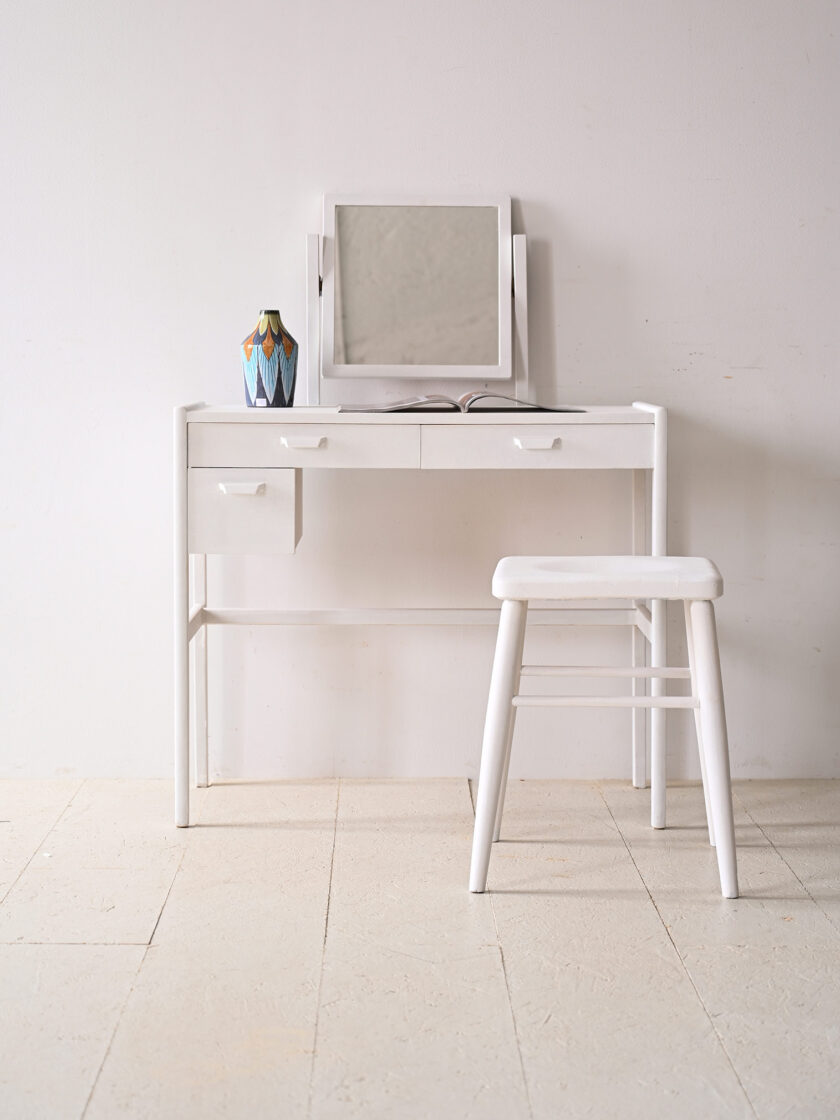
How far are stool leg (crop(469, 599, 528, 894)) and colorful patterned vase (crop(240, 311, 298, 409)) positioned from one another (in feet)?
2.45

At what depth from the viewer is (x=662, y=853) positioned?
2.31m

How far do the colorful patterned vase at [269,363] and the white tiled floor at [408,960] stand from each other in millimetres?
900

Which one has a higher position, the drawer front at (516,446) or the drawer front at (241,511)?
the drawer front at (516,446)

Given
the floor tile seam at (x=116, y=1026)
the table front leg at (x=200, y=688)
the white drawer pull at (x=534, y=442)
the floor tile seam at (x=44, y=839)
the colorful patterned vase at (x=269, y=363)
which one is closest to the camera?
the floor tile seam at (x=116, y=1026)

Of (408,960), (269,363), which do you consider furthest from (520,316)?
(408,960)

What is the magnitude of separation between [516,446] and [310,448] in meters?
0.42

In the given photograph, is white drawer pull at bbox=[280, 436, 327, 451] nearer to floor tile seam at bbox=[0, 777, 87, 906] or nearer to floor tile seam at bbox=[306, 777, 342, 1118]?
floor tile seam at bbox=[306, 777, 342, 1118]

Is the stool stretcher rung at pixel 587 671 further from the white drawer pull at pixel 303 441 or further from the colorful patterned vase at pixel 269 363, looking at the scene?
the colorful patterned vase at pixel 269 363

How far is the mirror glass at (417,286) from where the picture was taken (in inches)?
104

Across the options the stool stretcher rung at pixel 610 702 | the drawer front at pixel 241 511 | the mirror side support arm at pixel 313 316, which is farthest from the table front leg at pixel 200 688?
the stool stretcher rung at pixel 610 702

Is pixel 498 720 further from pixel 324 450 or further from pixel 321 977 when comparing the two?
pixel 324 450

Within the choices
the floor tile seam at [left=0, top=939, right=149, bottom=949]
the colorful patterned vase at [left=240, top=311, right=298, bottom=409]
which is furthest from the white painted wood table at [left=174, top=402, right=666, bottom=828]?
the floor tile seam at [left=0, top=939, right=149, bottom=949]

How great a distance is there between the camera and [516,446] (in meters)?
2.35

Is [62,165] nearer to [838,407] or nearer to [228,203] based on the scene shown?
[228,203]
